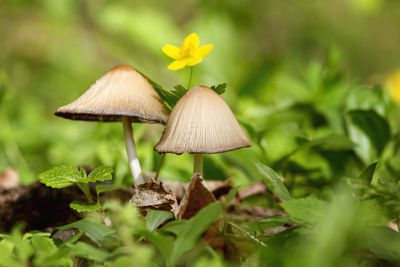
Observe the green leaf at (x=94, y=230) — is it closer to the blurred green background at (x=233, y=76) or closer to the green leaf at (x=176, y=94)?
the green leaf at (x=176, y=94)

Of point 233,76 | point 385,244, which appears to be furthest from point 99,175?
point 233,76

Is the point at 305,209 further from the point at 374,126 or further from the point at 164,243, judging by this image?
the point at 374,126

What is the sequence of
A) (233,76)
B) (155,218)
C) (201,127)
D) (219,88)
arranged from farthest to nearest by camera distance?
1. (233,76)
2. (219,88)
3. (201,127)
4. (155,218)

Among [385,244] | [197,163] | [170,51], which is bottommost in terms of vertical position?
[385,244]

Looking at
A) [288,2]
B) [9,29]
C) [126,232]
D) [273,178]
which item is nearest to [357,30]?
[288,2]

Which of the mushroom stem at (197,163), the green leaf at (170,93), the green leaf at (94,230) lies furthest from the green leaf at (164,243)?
the green leaf at (170,93)
